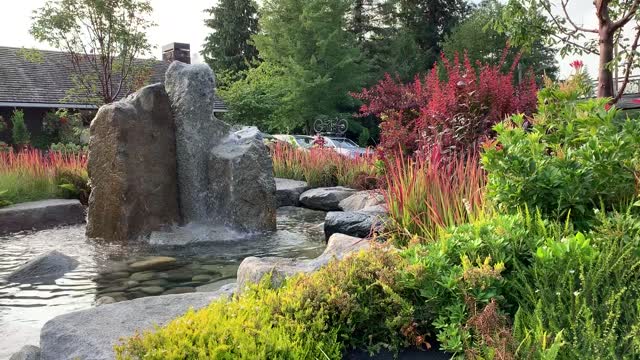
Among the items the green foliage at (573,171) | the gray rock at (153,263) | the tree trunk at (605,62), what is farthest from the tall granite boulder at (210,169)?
the green foliage at (573,171)

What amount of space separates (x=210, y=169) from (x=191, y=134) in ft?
1.75

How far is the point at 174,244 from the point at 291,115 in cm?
2374

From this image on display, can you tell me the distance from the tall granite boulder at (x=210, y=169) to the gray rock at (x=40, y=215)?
2.28 meters

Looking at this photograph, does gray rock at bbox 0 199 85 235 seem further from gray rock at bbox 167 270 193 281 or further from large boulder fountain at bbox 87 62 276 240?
gray rock at bbox 167 270 193 281

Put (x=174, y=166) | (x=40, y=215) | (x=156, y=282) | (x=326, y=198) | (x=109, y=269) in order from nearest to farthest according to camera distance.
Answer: (x=156, y=282) → (x=109, y=269) → (x=174, y=166) → (x=40, y=215) → (x=326, y=198)

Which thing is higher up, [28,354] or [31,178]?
[31,178]

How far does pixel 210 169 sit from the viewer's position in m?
7.77

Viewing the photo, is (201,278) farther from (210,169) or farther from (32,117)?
(32,117)

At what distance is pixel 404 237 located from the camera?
→ 14.2ft

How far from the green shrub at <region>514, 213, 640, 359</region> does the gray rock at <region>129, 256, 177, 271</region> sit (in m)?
3.94

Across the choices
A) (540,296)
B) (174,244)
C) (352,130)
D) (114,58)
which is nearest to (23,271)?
(174,244)

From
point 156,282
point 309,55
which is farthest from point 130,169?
point 309,55

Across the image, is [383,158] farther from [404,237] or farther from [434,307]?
[434,307]

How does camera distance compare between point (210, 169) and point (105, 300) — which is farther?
point (210, 169)
